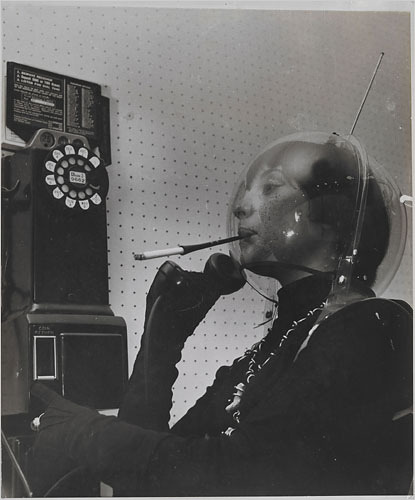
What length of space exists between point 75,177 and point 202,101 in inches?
12.7

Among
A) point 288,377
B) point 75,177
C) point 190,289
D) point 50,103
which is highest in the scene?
point 50,103

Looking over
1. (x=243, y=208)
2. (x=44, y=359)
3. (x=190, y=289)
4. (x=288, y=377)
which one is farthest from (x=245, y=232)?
(x=44, y=359)

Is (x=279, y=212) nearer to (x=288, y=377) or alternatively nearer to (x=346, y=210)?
(x=346, y=210)

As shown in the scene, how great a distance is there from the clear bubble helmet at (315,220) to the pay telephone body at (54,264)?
0.29 meters

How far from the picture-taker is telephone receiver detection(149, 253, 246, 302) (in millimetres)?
1366

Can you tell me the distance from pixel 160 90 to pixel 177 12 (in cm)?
17

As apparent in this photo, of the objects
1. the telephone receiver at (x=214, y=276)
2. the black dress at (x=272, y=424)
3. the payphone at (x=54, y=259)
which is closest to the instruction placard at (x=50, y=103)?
the payphone at (x=54, y=259)

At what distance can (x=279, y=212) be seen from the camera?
137 centimetres

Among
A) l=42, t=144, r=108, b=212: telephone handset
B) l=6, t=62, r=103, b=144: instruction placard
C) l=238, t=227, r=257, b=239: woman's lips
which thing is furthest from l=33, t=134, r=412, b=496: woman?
l=6, t=62, r=103, b=144: instruction placard

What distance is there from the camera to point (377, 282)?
4.56ft

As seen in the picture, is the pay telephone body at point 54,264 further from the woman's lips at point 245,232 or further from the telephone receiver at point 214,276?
the woman's lips at point 245,232

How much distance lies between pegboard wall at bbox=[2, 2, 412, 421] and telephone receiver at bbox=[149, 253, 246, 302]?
2cm

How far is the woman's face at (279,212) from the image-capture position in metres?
1.37

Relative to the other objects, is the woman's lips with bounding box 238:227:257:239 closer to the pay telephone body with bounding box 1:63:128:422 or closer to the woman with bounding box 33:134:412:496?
the woman with bounding box 33:134:412:496
